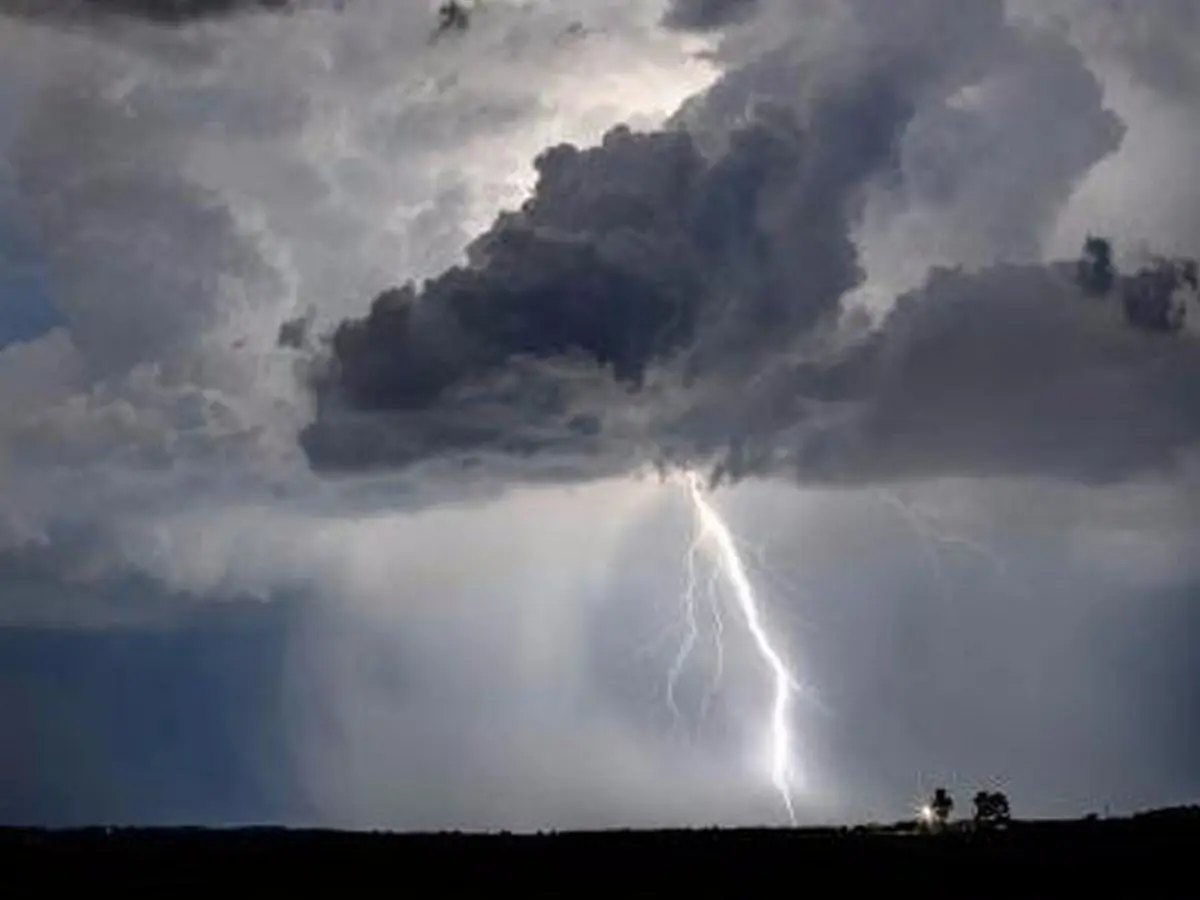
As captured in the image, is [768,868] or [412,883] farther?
[768,868]

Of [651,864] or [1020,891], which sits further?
[651,864]

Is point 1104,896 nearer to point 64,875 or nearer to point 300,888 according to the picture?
point 300,888

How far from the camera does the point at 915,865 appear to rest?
173 metres

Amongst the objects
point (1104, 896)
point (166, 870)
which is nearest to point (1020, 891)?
point (1104, 896)

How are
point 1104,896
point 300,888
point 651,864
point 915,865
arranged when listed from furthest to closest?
point 651,864 < point 915,865 < point 300,888 < point 1104,896

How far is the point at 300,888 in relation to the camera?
15925 cm

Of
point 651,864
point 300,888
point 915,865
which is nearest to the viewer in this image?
point 300,888

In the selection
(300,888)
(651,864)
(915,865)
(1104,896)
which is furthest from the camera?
(651,864)

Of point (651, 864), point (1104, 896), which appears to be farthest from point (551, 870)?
point (1104, 896)

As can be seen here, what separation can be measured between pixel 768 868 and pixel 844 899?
34.1 meters

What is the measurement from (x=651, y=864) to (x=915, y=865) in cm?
2856

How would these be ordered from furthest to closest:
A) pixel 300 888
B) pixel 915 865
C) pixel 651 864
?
pixel 651 864
pixel 915 865
pixel 300 888

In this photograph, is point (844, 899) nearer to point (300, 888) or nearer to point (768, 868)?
point (768, 868)

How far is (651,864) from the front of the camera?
18850 centimetres
